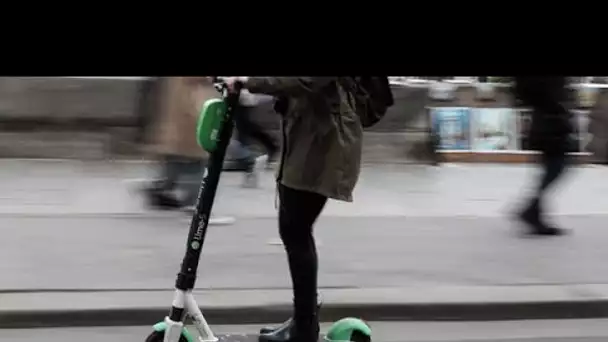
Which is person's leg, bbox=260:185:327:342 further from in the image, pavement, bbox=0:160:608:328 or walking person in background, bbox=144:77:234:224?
walking person in background, bbox=144:77:234:224

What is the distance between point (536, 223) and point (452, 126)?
11.9 ft

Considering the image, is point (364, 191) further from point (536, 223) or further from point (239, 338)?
point (239, 338)

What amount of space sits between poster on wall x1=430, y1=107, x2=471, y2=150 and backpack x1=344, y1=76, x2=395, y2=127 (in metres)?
6.30

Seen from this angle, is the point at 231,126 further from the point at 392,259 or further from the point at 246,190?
the point at 246,190

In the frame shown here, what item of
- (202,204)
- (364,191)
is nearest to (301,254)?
(202,204)

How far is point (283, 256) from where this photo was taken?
6469 millimetres

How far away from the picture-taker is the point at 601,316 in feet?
18.5

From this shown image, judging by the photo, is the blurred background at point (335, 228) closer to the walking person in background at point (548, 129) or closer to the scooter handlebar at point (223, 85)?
the walking person in background at point (548, 129)

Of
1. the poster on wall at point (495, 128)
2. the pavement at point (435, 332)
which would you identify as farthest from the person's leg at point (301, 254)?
the poster on wall at point (495, 128)

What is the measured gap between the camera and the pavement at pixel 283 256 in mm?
5492

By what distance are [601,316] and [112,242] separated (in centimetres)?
313
